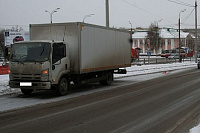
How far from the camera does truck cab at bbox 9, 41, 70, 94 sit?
11.6m

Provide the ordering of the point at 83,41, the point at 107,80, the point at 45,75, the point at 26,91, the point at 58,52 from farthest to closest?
the point at 107,80
the point at 83,41
the point at 26,91
the point at 58,52
the point at 45,75

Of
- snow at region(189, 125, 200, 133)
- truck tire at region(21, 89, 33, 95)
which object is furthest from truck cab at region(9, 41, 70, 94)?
snow at region(189, 125, 200, 133)

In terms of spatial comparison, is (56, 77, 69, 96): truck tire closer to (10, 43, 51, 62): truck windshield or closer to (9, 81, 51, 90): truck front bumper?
(9, 81, 51, 90): truck front bumper

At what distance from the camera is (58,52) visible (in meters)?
12.3

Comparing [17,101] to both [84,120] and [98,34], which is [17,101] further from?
[98,34]

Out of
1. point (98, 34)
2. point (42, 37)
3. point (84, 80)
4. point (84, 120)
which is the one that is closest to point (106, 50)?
point (98, 34)

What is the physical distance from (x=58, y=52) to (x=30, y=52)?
114 centimetres

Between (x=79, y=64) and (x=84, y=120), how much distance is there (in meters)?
5.67

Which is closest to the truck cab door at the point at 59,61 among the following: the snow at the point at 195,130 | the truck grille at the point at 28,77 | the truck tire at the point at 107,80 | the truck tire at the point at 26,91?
the truck grille at the point at 28,77

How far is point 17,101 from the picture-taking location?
11.3 m

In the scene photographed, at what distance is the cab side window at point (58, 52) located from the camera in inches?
476

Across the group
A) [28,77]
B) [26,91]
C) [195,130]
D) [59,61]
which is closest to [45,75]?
[28,77]

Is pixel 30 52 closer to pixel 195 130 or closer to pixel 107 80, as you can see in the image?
pixel 107 80

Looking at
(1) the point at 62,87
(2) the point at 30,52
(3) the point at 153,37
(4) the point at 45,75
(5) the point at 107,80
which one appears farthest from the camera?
(3) the point at 153,37
